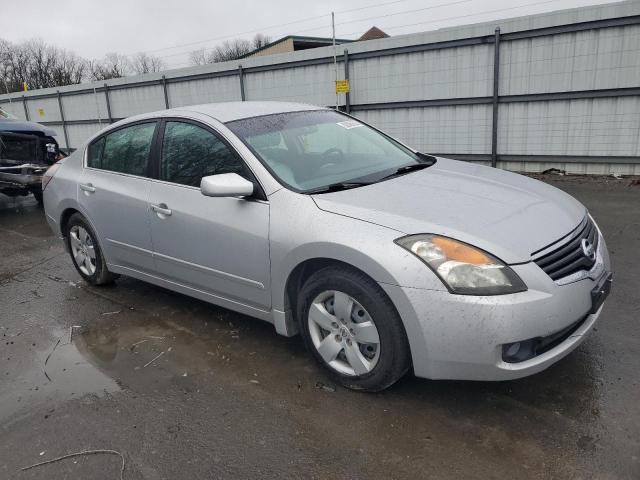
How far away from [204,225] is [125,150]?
1379 millimetres

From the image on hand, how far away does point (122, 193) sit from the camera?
4199mm

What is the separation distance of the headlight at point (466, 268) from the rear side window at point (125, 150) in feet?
8.03

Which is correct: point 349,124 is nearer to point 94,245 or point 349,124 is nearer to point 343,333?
point 343,333

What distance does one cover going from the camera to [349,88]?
11.0 metres

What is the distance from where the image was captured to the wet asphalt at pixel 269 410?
2.47m

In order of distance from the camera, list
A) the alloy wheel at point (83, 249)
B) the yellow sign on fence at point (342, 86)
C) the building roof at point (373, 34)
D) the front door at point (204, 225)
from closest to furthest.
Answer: the front door at point (204, 225) → the alloy wheel at point (83, 249) → the yellow sign on fence at point (342, 86) → the building roof at point (373, 34)

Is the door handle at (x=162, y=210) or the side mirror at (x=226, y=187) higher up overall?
the side mirror at (x=226, y=187)

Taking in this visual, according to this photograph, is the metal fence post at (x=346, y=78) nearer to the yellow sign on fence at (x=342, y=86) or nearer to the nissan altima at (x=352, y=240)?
the yellow sign on fence at (x=342, y=86)

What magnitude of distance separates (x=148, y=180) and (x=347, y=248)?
1966 millimetres

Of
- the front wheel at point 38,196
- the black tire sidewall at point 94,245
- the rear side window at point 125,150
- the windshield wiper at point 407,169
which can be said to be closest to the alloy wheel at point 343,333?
the windshield wiper at point 407,169

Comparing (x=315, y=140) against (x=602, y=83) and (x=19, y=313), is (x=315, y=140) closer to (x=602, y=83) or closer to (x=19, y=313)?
(x=19, y=313)

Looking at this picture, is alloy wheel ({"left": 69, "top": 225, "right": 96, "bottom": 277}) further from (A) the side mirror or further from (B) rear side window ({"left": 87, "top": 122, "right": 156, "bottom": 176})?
(A) the side mirror

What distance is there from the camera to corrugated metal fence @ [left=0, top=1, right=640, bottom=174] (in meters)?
8.48

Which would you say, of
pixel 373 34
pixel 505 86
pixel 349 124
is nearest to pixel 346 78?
pixel 505 86
